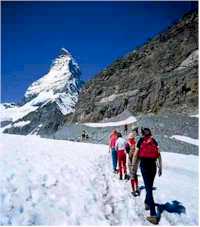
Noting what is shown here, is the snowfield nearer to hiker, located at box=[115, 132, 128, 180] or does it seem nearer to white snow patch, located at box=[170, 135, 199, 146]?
hiker, located at box=[115, 132, 128, 180]

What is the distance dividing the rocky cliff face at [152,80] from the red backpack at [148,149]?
40.7 metres

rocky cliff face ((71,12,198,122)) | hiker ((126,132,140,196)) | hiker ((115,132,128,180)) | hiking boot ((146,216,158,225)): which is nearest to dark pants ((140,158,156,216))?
hiker ((126,132,140,196))

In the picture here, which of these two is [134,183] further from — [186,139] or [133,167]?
[186,139]

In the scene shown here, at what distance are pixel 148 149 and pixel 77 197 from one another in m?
2.42

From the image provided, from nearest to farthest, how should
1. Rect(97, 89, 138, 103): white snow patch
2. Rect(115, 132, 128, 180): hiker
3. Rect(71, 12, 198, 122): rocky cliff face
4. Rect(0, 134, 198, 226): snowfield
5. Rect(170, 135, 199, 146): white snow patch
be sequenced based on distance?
Rect(0, 134, 198, 226): snowfield < Rect(115, 132, 128, 180): hiker < Rect(170, 135, 199, 146): white snow patch < Rect(71, 12, 198, 122): rocky cliff face < Rect(97, 89, 138, 103): white snow patch

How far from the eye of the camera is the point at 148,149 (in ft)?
29.8

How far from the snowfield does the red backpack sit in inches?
57.0

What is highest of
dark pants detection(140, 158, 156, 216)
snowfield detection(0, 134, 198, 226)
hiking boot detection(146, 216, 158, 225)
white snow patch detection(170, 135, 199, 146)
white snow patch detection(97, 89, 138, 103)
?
white snow patch detection(97, 89, 138, 103)

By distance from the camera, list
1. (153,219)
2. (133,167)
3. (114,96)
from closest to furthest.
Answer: (153,219) → (133,167) → (114,96)

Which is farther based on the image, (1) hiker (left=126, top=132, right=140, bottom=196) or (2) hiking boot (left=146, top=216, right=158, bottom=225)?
(1) hiker (left=126, top=132, right=140, bottom=196)

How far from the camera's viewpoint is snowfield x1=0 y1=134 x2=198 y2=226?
8253mm

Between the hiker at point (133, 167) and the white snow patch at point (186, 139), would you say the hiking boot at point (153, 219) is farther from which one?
the white snow patch at point (186, 139)

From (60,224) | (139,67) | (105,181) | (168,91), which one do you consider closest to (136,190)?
(105,181)

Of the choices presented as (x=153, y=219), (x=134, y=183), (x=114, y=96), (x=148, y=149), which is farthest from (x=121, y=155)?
(x=114, y=96)
